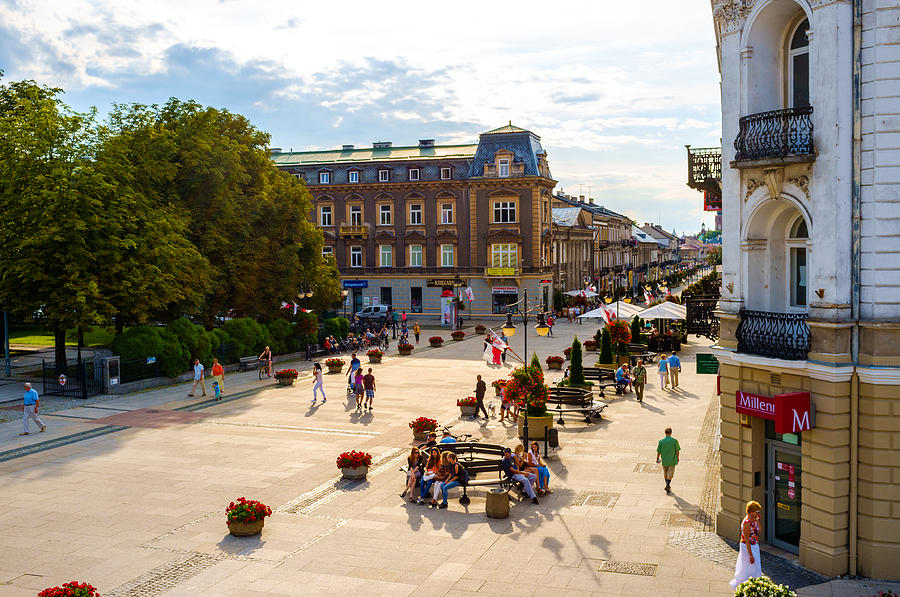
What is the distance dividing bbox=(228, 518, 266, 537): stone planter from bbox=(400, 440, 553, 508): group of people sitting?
4004 mm

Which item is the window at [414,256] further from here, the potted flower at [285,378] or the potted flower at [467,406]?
the potted flower at [467,406]

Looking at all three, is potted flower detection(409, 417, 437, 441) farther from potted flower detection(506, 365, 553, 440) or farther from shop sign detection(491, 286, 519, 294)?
shop sign detection(491, 286, 519, 294)

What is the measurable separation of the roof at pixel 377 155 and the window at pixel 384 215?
14.6 ft

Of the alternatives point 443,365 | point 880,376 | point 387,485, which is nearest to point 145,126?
point 443,365

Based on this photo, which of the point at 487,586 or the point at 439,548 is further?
the point at 439,548

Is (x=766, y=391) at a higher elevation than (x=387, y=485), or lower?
higher

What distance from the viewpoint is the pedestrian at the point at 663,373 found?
3309cm

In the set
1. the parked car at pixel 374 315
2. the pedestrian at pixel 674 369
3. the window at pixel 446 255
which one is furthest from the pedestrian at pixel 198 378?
the window at pixel 446 255

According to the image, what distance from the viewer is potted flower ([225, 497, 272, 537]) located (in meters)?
15.7

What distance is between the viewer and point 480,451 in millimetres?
20562

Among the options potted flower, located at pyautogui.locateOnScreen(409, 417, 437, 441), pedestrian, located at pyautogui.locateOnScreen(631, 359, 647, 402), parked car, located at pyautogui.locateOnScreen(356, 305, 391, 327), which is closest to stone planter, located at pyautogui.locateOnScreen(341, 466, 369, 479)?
potted flower, located at pyautogui.locateOnScreen(409, 417, 437, 441)

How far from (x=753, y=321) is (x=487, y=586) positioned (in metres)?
7.23

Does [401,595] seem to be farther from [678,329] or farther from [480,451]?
[678,329]

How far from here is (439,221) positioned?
69875 mm
